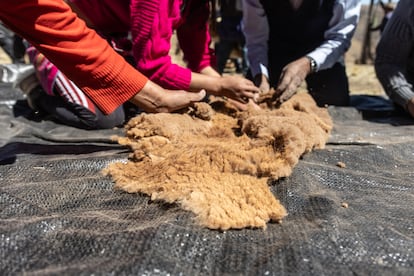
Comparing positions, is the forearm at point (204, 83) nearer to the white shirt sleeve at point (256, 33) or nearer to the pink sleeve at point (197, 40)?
the pink sleeve at point (197, 40)

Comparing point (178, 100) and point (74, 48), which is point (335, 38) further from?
point (74, 48)

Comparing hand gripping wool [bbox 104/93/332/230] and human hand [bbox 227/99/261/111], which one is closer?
hand gripping wool [bbox 104/93/332/230]

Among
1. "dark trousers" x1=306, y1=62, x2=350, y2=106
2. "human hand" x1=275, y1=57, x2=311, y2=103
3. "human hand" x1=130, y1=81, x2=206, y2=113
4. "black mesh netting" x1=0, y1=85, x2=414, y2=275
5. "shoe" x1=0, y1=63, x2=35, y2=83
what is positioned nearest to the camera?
"black mesh netting" x1=0, y1=85, x2=414, y2=275

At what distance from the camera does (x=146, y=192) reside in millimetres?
913

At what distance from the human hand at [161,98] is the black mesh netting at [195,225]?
0.46 feet

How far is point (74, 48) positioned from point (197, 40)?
887 mm

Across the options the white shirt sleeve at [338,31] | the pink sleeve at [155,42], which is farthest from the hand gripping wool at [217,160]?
the white shirt sleeve at [338,31]

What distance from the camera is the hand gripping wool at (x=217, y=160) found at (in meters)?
0.82

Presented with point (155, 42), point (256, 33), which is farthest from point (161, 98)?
point (256, 33)

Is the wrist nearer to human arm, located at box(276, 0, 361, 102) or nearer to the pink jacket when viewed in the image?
human arm, located at box(276, 0, 361, 102)

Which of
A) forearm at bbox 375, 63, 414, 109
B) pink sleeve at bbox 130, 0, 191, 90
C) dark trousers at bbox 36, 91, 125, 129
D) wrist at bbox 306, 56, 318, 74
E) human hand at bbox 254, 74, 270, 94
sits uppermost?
pink sleeve at bbox 130, 0, 191, 90

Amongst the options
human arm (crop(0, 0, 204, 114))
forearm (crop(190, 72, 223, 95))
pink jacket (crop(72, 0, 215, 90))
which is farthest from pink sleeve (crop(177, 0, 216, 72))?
human arm (crop(0, 0, 204, 114))

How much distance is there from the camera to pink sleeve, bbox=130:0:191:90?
1.29 m

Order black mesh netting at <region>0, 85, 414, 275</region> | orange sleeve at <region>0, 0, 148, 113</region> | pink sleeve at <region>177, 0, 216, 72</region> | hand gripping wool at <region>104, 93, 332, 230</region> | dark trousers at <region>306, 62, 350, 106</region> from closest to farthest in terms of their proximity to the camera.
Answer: black mesh netting at <region>0, 85, 414, 275</region>
hand gripping wool at <region>104, 93, 332, 230</region>
orange sleeve at <region>0, 0, 148, 113</region>
pink sleeve at <region>177, 0, 216, 72</region>
dark trousers at <region>306, 62, 350, 106</region>
